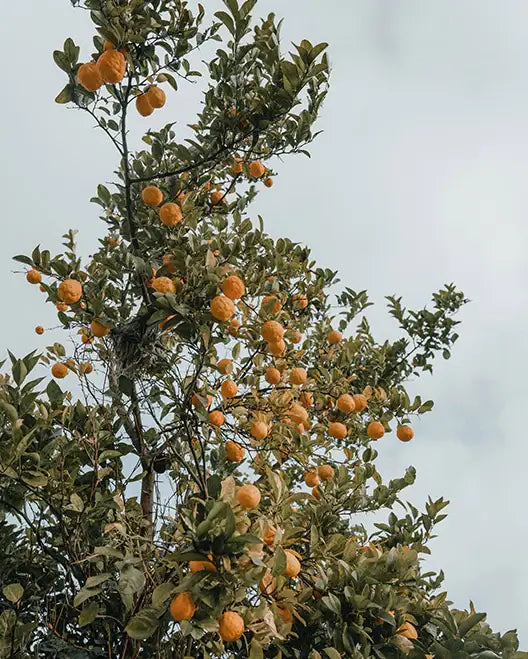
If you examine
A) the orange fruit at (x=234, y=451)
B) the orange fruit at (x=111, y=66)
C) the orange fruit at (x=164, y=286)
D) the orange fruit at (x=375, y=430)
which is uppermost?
the orange fruit at (x=375, y=430)

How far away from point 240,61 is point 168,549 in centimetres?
197

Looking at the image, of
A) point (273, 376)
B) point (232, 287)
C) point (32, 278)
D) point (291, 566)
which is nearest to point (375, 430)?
point (273, 376)

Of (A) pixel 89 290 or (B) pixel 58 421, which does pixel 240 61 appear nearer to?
(A) pixel 89 290

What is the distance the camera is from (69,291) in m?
2.26

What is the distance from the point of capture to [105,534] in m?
2.11

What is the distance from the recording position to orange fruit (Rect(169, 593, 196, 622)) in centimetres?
147

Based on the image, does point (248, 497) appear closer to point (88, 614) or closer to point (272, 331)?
point (88, 614)

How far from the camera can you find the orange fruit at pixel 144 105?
2350 mm

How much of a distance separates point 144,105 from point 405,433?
7.50 ft

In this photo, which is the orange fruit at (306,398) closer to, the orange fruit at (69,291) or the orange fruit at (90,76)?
the orange fruit at (69,291)

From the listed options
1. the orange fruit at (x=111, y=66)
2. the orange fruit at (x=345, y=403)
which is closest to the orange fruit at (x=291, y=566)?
the orange fruit at (x=345, y=403)

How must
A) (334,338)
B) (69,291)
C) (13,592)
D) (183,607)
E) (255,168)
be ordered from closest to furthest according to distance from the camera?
1. (183,607)
2. (13,592)
3. (69,291)
4. (255,168)
5. (334,338)

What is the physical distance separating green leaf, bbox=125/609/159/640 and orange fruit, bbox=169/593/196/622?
17 centimetres

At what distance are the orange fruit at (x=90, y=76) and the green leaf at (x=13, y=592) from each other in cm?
174
